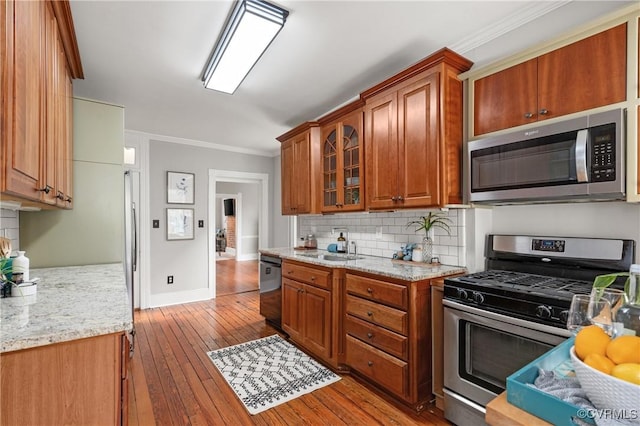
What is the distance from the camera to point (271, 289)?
3.58 meters

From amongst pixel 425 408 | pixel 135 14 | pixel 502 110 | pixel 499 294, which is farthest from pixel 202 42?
pixel 425 408

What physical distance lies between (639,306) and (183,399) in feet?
8.27

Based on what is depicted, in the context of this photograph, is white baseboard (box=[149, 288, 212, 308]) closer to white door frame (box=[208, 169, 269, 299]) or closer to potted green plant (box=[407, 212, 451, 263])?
white door frame (box=[208, 169, 269, 299])

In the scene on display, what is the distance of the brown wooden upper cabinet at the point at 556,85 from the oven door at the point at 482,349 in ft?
3.75

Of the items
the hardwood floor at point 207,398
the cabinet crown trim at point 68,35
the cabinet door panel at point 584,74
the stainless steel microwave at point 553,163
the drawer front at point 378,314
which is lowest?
the hardwood floor at point 207,398

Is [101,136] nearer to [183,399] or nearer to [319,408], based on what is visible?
[183,399]

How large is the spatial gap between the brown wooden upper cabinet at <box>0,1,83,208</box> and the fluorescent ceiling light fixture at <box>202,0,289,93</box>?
0.86m

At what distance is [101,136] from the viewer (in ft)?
8.64

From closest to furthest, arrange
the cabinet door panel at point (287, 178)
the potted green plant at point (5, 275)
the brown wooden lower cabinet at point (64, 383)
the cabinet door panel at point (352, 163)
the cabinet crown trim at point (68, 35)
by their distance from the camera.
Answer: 1. the brown wooden lower cabinet at point (64, 383)
2. the potted green plant at point (5, 275)
3. the cabinet crown trim at point (68, 35)
4. the cabinet door panel at point (352, 163)
5. the cabinet door panel at point (287, 178)

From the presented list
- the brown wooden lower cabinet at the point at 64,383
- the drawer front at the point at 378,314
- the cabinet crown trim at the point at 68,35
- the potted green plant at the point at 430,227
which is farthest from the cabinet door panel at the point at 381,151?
the cabinet crown trim at the point at 68,35

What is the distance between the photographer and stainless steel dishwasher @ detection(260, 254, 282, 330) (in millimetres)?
3418

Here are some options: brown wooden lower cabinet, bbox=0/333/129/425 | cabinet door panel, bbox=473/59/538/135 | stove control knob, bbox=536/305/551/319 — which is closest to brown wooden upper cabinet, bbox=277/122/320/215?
cabinet door panel, bbox=473/59/538/135

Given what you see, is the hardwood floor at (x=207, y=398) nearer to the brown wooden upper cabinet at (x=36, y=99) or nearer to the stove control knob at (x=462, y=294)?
the stove control knob at (x=462, y=294)

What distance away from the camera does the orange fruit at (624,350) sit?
23.1 inches
